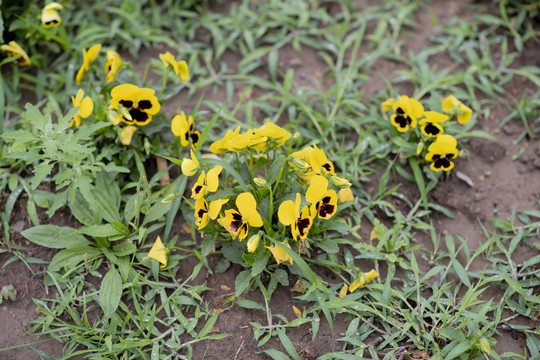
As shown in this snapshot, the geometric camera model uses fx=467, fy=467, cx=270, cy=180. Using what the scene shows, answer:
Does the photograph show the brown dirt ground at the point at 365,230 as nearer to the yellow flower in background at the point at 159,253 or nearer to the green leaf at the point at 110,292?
the yellow flower in background at the point at 159,253

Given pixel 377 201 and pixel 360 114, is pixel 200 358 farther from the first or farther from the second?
pixel 360 114

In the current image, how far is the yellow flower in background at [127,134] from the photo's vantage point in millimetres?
3033

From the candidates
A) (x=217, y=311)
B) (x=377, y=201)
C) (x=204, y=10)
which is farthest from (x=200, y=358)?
(x=204, y=10)

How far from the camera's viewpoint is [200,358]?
2637mm

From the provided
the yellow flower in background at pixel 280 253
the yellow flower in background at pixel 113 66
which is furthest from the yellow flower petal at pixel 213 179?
the yellow flower in background at pixel 113 66

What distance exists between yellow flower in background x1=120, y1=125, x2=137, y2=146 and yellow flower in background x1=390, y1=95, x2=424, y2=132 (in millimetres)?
1766

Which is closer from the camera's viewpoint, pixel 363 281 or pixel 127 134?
pixel 363 281

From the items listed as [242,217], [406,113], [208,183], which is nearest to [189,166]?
[208,183]

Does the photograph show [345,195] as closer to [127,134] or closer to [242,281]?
[242,281]

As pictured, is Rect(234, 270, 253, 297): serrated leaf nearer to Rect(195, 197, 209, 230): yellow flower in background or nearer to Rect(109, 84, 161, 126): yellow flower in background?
Rect(195, 197, 209, 230): yellow flower in background

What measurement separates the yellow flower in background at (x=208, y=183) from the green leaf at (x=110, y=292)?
2.59 feet

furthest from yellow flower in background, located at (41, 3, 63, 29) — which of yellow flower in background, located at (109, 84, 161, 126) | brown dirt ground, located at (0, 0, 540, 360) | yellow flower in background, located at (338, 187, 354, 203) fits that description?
yellow flower in background, located at (338, 187, 354, 203)

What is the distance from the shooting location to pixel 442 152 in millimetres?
3086

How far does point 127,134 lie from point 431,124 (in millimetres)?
2000
